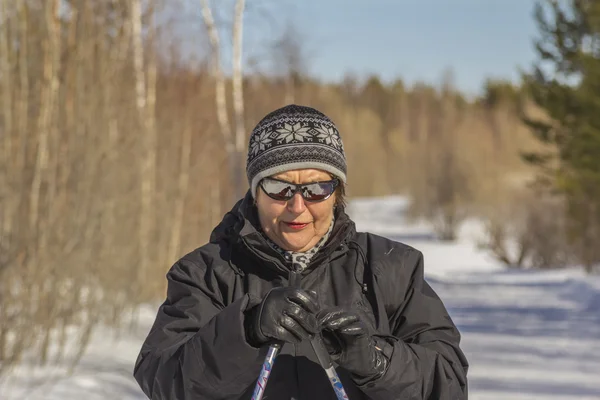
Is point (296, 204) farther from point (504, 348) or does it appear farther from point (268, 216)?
point (504, 348)

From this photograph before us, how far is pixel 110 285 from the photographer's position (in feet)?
28.1

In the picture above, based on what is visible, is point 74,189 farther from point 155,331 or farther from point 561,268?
point 561,268

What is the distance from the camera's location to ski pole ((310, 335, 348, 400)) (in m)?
1.96

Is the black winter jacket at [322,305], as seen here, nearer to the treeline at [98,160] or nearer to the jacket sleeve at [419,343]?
the jacket sleeve at [419,343]

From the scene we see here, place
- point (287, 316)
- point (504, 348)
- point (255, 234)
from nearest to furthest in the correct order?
→ point (287, 316)
point (255, 234)
point (504, 348)

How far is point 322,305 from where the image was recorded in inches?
83.6

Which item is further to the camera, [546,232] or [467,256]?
[467,256]

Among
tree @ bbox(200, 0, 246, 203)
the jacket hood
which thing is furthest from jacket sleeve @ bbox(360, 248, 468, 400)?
tree @ bbox(200, 0, 246, 203)

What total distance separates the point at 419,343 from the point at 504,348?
283 inches

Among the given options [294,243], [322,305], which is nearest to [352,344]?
[322,305]

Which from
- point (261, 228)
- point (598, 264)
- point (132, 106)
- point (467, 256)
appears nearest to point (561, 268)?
point (598, 264)

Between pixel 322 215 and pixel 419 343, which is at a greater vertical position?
pixel 322 215

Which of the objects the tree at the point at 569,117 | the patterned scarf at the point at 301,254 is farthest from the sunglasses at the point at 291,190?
the tree at the point at 569,117

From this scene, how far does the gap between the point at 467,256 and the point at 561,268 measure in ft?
18.1
